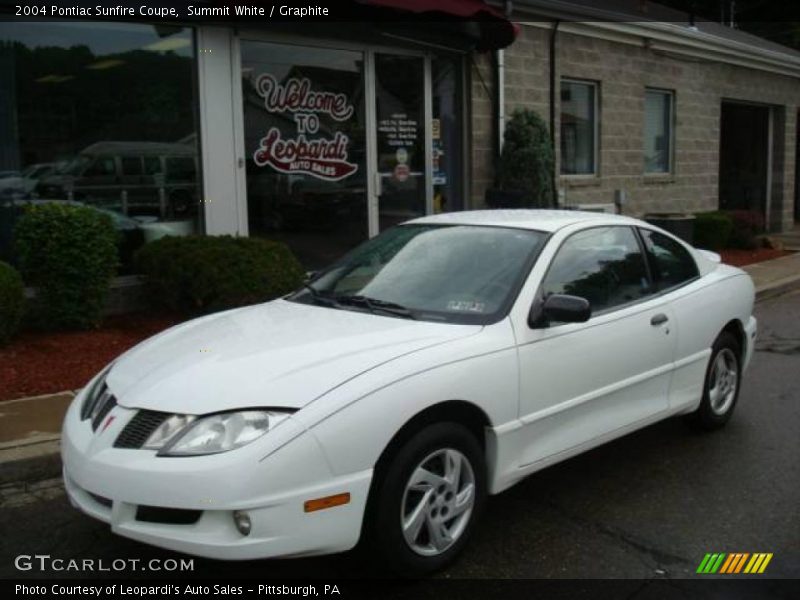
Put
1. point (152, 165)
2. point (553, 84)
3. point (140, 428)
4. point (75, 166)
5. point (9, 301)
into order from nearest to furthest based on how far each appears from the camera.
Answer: point (140, 428) → point (9, 301) → point (75, 166) → point (152, 165) → point (553, 84)

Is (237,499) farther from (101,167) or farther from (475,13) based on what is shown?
(475,13)

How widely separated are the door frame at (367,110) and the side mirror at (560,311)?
19.9 ft

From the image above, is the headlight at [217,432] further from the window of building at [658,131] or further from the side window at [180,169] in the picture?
the window of building at [658,131]

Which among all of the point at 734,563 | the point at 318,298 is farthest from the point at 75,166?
the point at 734,563

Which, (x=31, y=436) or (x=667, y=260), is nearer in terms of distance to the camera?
(x=31, y=436)

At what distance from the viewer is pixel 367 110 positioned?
35.2ft

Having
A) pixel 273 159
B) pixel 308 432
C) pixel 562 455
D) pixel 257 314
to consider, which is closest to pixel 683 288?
pixel 562 455

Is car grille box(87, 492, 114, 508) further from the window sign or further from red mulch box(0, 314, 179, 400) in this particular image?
the window sign

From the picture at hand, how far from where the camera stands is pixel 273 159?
9.90m

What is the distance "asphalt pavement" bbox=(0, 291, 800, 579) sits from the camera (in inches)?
146

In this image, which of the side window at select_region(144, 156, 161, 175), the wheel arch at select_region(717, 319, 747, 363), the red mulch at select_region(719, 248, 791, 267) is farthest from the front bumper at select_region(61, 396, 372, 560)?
the red mulch at select_region(719, 248, 791, 267)

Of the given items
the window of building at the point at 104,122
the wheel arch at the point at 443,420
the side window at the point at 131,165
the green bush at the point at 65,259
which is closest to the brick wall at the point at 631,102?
the window of building at the point at 104,122

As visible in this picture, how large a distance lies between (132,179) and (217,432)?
6.30 meters

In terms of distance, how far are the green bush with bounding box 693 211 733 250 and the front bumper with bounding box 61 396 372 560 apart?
13.5 m
